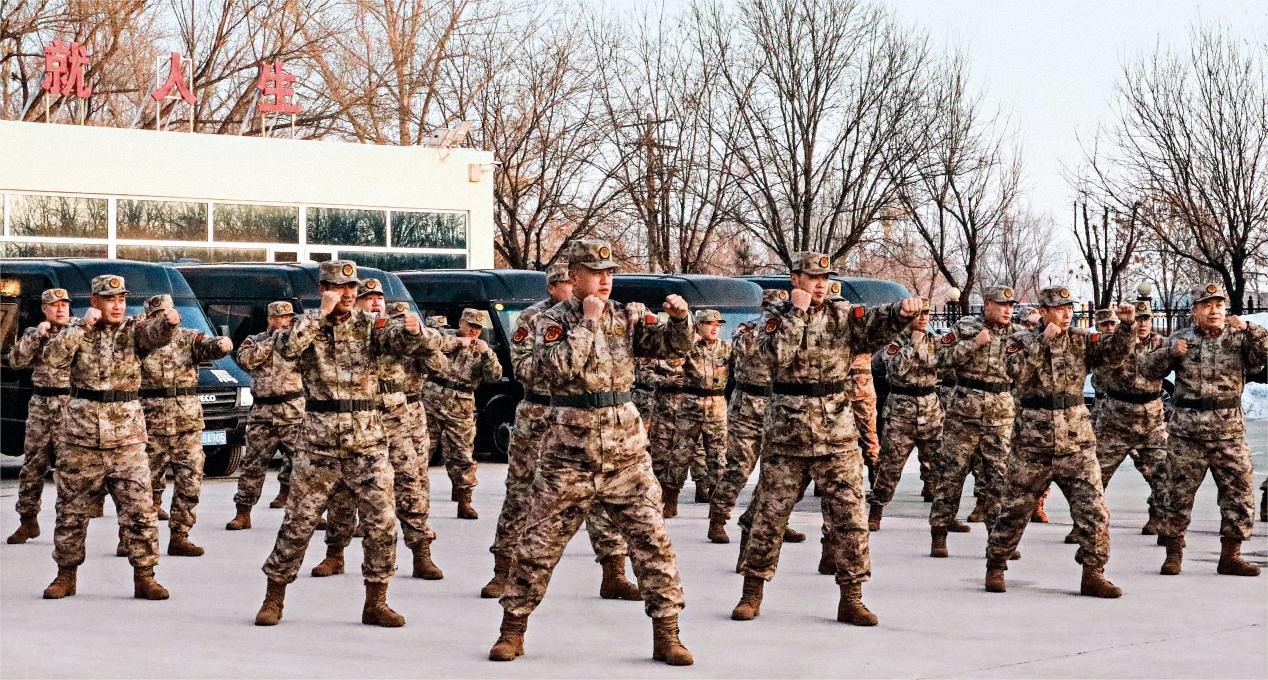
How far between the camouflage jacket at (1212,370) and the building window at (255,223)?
20.3 metres

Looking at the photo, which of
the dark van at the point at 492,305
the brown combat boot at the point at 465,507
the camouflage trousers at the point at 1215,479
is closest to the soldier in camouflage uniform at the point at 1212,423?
the camouflage trousers at the point at 1215,479

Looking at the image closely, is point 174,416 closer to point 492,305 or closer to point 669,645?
point 669,645

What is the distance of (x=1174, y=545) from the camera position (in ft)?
33.1

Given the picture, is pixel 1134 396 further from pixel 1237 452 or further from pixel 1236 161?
pixel 1236 161

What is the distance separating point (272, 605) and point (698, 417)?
18.5ft

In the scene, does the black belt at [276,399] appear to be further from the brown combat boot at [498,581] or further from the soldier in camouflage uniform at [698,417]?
the brown combat boot at [498,581]

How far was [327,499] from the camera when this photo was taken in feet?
28.2

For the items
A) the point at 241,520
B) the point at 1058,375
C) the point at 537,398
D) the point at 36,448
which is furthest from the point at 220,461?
the point at 1058,375

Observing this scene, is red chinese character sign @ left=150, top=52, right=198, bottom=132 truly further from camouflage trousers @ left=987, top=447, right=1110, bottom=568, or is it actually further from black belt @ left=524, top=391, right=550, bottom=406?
camouflage trousers @ left=987, top=447, right=1110, bottom=568

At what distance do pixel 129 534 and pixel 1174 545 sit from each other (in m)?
5.91

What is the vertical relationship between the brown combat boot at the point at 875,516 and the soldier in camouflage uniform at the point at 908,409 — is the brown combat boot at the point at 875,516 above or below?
below

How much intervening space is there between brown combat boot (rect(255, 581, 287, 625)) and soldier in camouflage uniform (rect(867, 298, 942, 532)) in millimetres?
5048

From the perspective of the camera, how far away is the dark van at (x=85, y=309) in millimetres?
16828

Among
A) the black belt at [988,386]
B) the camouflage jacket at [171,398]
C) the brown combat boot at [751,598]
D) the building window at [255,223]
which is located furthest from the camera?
the building window at [255,223]
